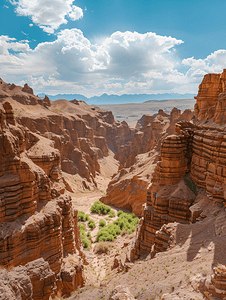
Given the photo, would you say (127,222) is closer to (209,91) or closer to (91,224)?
(91,224)

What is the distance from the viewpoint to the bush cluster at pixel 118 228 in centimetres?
2430

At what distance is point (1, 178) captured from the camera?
467 inches

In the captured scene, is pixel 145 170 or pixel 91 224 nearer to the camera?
pixel 91 224

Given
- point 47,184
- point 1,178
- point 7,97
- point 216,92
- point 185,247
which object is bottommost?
point 185,247

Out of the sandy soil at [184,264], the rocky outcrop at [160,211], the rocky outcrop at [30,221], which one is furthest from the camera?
the rocky outcrop at [160,211]

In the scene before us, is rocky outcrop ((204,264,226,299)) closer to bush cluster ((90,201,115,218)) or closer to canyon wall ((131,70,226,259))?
canyon wall ((131,70,226,259))

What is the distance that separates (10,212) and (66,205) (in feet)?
15.5

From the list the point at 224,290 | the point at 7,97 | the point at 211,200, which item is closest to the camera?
the point at 224,290

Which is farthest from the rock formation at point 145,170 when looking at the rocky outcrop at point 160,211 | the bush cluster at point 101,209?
the bush cluster at point 101,209

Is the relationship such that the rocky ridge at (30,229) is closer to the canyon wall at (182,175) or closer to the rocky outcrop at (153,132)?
the canyon wall at (182,175)

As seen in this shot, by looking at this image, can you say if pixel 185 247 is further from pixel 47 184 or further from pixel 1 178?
pixel 1 178

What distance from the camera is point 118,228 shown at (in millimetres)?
26547

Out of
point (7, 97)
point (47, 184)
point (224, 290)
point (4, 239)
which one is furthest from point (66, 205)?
point (7, 97)

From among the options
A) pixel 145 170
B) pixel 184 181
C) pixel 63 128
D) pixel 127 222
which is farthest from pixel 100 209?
pixel 63 128
